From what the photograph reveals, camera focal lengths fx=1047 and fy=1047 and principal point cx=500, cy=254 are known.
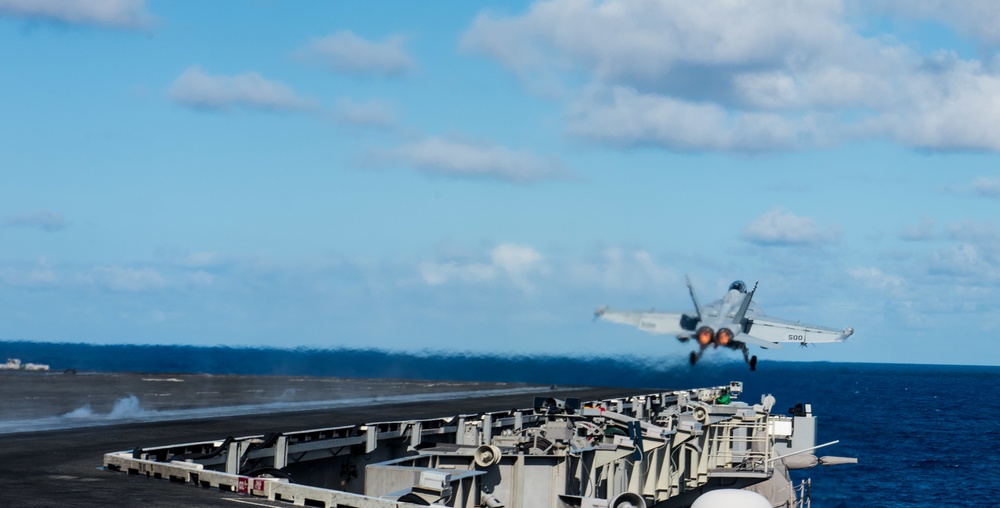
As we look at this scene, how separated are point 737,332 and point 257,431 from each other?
101ft

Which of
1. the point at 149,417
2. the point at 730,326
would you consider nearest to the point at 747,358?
the point at 730,326

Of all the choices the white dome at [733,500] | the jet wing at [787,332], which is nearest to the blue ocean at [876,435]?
the jet wing at [787,332]

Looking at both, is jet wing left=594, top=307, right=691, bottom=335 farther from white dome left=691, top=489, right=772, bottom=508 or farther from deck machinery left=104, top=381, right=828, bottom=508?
white dome left=691, top=489, right=772, bottom=508

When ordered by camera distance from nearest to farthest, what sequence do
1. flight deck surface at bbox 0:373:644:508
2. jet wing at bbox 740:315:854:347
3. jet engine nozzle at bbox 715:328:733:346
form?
flight deck surface at bbox 0:373:644:508, jet engine nozzle at bbox 715:328:733:346, jet wing at bbox 740:315:854:347

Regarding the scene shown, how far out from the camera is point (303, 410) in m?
53.0

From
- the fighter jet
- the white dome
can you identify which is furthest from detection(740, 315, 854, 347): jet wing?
the white dome

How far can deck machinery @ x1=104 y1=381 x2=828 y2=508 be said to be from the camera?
20.0 metres

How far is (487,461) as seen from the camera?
24.8 m

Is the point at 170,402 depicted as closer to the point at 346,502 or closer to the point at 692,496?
the point at 692,496

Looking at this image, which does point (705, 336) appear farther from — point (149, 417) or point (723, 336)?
point (149, 417)

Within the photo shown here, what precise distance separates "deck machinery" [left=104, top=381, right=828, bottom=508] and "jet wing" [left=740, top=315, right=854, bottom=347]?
14129 millimetres

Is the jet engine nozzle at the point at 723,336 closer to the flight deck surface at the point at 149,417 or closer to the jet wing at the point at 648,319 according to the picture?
the jet wing at the point at 648,319

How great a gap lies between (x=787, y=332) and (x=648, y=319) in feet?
34.9

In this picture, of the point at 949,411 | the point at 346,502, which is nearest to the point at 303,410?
the point at 346,502
